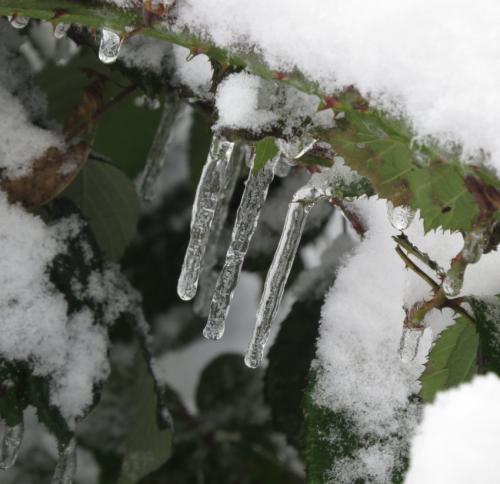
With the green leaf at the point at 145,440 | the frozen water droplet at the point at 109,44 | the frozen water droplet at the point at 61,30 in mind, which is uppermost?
the frozen water droplet at the point at 61,30

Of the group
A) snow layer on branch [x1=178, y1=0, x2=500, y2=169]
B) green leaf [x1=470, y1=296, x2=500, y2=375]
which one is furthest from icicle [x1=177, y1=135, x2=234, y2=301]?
green leaf [x1=470, y1=296, x2=500, y2=375]

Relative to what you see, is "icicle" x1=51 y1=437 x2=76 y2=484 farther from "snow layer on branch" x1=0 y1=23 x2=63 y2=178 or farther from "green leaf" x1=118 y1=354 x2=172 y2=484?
"snow layer on branch" x1=0 y1=23 x2=63 y2=178

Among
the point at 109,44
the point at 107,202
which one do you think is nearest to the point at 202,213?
the point at 109,44

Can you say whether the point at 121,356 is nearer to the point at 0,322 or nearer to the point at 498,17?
the point at 0,322

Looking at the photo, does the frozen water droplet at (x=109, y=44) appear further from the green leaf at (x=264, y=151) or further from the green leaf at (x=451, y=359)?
the green leaf at (x=451, y=359)

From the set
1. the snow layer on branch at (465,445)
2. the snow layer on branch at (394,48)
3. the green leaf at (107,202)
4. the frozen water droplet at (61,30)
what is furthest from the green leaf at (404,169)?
the green leaf at (107,202)

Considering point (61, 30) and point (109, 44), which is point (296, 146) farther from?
point (61, 30)
